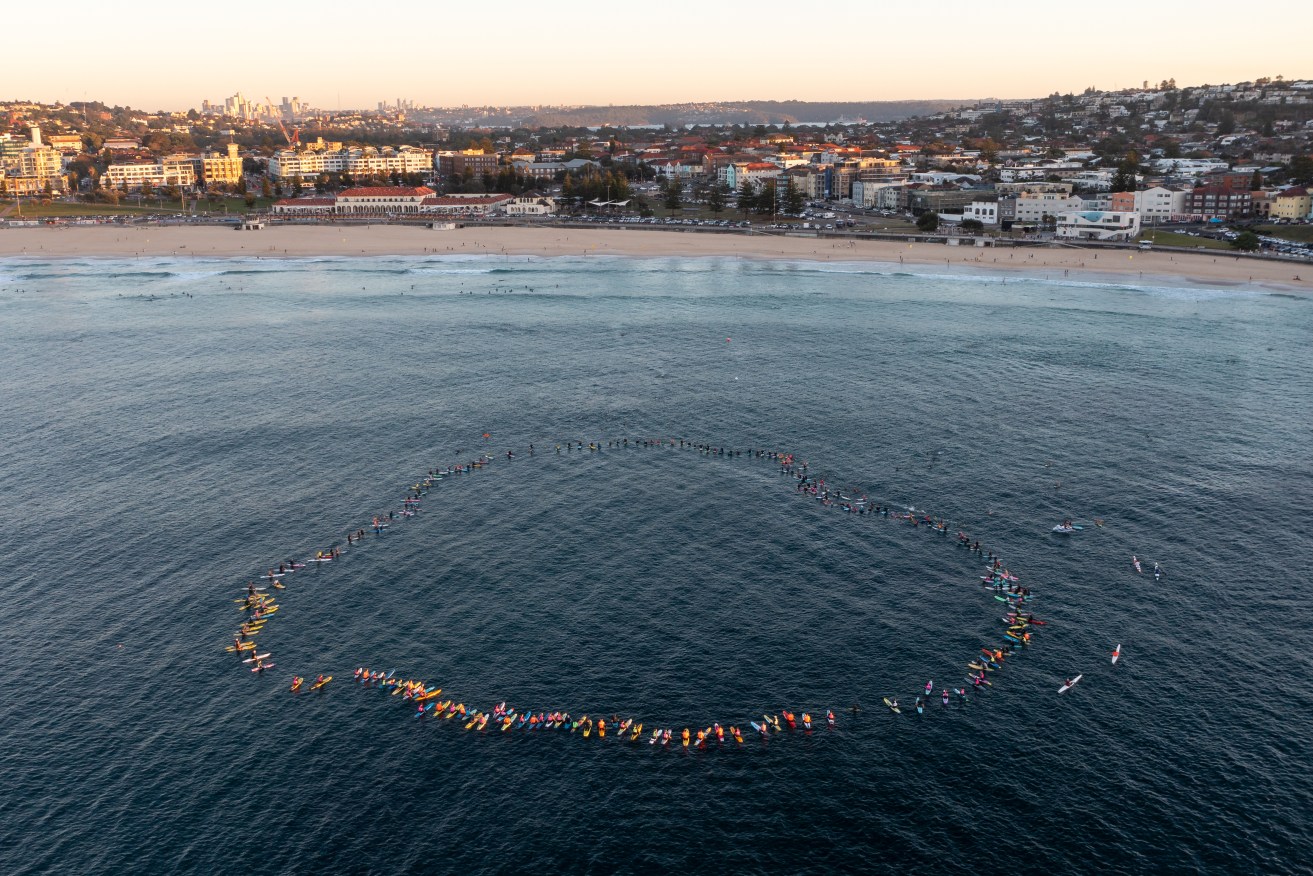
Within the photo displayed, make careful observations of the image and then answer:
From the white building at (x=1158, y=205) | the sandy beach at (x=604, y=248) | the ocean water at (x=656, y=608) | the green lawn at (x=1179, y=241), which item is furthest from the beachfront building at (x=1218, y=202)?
the ocean water at (x=656, y=608)

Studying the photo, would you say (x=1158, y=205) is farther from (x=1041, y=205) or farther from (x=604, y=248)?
(x=604, y=248)

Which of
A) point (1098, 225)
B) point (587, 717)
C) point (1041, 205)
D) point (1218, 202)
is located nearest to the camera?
point (587, 717)

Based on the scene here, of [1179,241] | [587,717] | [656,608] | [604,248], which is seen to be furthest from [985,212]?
[587,717]

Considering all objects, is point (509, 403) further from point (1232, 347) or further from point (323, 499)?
point (1232, 347)

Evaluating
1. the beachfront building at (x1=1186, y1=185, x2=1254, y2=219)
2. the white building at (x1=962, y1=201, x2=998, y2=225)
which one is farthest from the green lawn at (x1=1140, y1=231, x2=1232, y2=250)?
the white building at (x1=962, y1=201, x2=998, y2=225)

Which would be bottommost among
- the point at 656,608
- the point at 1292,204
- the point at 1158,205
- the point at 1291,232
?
the point at 656,608

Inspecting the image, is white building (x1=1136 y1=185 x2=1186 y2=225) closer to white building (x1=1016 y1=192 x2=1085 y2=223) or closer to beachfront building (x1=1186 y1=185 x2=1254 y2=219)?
beachfront building (x1=1186 y1=185 x2=1254 y2=219)

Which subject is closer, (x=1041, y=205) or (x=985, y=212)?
(x=985, y=212)
